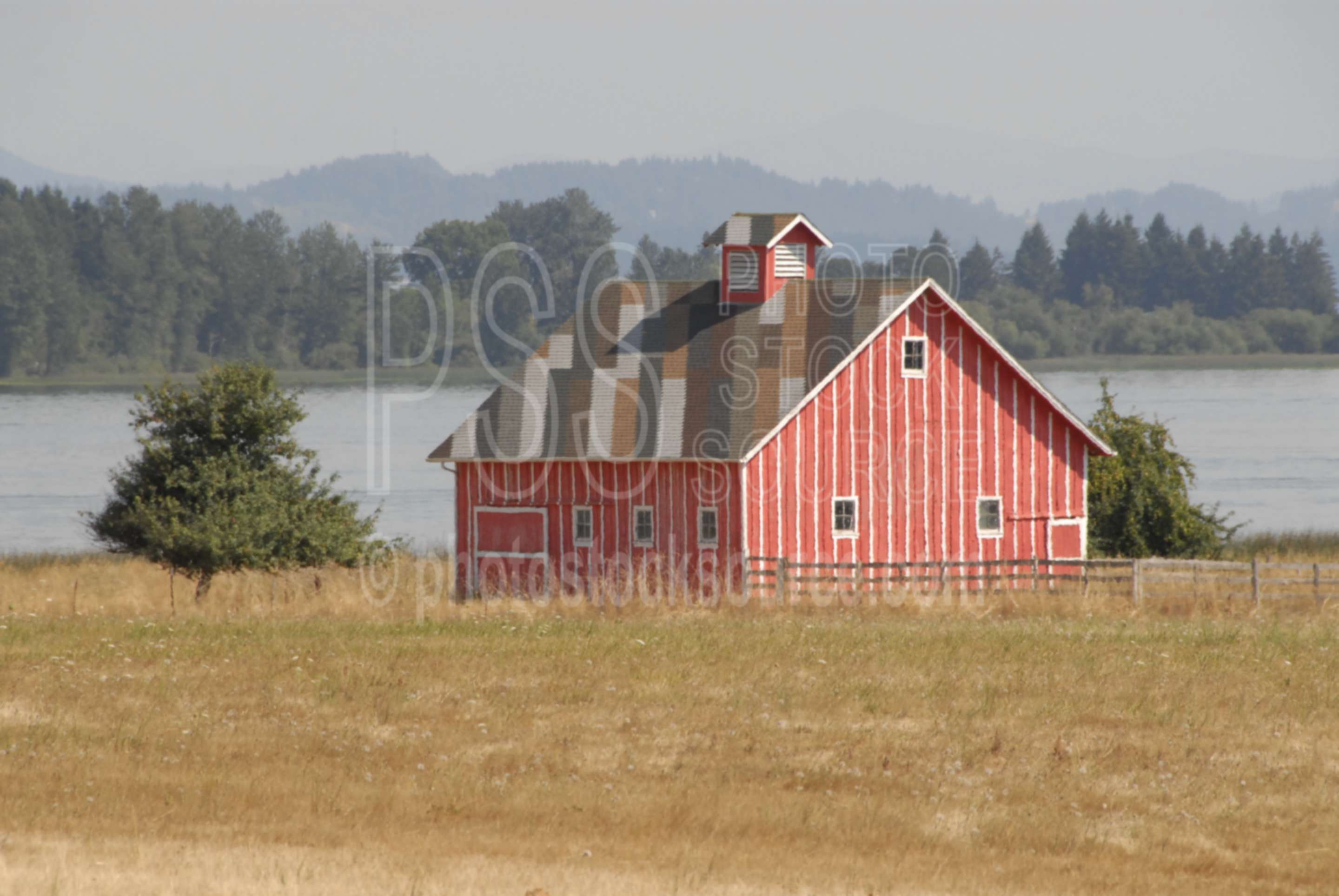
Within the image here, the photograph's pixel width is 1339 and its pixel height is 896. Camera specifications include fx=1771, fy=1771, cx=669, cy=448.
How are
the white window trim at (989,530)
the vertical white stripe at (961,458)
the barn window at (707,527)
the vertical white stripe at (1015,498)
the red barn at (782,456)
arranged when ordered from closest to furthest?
the barn window at (707,527), the red barn at (782,456), the vertical white stripe at (961,458), the white window trim at (989,530), the vertical white stripe at (1015,498)

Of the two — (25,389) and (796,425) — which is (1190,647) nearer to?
(796,425)

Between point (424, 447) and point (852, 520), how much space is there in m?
65.1

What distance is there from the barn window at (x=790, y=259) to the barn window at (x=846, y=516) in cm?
655

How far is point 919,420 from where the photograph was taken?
1436 inches

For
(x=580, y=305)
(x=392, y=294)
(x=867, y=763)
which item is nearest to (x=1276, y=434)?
(x=392, y=294)

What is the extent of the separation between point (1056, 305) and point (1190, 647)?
16282 cm

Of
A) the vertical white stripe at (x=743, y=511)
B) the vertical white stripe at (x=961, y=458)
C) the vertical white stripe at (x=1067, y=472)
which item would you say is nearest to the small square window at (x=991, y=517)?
the vertical white stripe at (x=961, y=458)

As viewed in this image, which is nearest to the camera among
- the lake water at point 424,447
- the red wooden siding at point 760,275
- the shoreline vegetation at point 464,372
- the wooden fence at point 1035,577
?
the wooden fence at point 1035,577

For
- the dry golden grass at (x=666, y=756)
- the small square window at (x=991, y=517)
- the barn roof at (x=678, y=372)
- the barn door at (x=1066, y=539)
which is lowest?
the dry golden grass at (x=666, y=756)

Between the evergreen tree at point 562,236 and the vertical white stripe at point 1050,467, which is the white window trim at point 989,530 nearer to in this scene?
the vertical white stripe at point 1050,467

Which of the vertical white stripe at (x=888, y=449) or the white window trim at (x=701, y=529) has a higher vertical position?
the vertical white stripe at (x=888, y=449)

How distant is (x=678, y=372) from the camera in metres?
38.4

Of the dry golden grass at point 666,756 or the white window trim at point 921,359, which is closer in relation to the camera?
the dry golden grass at point 666,756

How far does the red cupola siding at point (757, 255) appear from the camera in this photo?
3984 centimetres
